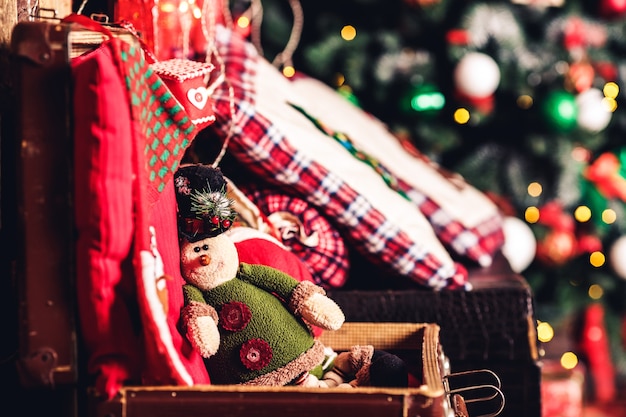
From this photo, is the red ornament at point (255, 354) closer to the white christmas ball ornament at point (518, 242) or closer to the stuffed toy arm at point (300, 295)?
the stuffed toy arm at point (300, 295)

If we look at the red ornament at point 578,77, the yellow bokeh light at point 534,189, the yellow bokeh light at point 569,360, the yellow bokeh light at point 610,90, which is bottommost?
the yellow bokeh light at point 569,360

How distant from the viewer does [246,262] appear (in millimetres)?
1142

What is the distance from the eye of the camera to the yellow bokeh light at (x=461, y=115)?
7.04ft

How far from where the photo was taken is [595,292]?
223cm

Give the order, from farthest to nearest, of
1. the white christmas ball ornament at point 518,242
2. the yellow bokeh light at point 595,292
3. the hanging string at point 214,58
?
the yellow bokeh light at point 595,292, the white christmas ball ornament at point 518,242, the hanging string at point 214,58

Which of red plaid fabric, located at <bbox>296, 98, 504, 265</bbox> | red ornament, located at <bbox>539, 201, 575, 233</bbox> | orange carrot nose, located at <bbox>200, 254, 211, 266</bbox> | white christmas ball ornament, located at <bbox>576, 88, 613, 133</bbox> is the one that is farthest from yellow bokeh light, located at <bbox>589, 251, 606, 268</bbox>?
orange carrot nose, located at <bbox>200, 254, 211, 266</bbox>

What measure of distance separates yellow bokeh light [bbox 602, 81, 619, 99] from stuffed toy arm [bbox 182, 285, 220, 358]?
5.25 ft

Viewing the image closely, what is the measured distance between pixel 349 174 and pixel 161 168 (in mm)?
513

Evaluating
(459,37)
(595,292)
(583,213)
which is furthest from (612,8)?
(595,292)

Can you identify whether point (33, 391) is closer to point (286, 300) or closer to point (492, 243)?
point (286, 300)

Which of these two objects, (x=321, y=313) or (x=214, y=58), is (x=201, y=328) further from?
(x=214, y=58)

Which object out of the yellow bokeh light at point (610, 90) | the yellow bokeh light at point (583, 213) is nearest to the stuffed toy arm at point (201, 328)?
the yellow bokeh light at point (583, 213)

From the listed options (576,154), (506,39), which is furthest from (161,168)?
(576,154)

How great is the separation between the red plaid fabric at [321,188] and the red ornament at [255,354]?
398 mm
